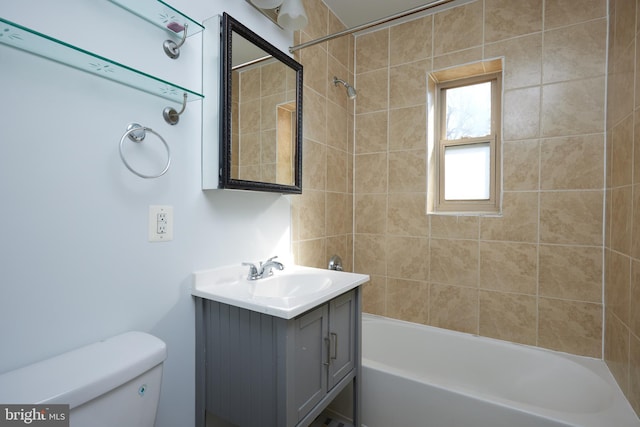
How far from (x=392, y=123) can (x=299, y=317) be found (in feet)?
5.40

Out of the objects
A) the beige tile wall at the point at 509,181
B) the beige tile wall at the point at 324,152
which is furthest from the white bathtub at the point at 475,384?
the beige tile wall at the point at 324,152

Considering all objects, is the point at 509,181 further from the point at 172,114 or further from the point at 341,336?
the point at 172,114

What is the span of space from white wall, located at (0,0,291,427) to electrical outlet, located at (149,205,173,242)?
0.02 m

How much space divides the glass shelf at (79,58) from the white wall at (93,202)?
2 centimetres

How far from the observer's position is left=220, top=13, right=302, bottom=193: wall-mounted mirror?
1.21 meters

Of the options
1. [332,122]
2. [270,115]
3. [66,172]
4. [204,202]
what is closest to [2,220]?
[66,172]

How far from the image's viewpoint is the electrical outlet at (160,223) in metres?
1.06

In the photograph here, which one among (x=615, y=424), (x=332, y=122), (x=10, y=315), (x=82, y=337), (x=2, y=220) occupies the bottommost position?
(x=615, y=424)

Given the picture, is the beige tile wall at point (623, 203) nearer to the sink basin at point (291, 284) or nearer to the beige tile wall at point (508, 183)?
the beige tile wall at point (508, 183)

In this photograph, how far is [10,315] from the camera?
76cm

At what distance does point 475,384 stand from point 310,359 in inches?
51.9

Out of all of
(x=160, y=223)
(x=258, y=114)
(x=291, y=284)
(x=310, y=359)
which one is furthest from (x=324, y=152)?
(x=310, y=359)

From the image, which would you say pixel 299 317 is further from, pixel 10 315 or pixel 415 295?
pixel 415 295

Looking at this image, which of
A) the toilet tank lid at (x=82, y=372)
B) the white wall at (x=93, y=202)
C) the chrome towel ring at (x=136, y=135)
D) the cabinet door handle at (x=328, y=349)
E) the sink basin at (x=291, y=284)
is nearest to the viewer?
the toilet tank lid at (x=82, y=372)
